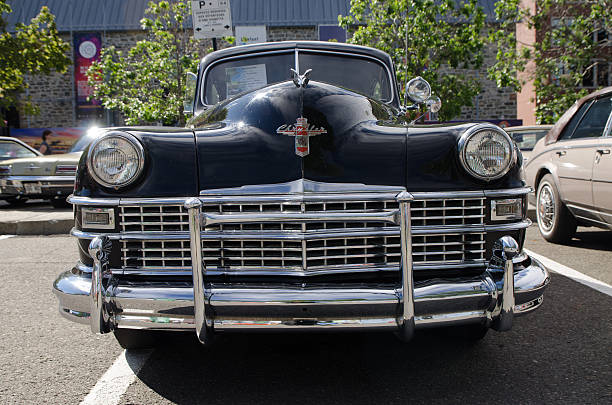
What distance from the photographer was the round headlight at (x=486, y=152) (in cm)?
253

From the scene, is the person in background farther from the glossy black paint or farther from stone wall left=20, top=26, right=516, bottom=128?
the glossy black paint

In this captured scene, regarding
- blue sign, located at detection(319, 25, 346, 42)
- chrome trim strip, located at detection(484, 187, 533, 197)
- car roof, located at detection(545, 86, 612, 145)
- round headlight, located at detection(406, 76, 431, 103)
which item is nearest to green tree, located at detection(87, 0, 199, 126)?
car roof, located at detection(545, 86, 612, 145)

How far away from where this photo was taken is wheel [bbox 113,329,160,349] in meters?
2.86

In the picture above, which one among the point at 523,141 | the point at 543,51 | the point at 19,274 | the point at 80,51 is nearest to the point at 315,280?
the point at 19,274

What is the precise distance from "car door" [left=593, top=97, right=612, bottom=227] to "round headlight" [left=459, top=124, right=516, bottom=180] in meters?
2.74

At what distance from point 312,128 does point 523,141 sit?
314 inches

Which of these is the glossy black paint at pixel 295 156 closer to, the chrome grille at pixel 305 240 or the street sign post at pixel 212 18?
the chrome grille at pixel 305 240

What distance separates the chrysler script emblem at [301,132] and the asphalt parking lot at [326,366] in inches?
40.7

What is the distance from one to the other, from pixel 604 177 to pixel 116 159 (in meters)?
4.09

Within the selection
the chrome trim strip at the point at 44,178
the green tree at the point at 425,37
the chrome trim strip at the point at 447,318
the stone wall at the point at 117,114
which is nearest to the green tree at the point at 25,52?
the chrome trim strip at the point at 44,178

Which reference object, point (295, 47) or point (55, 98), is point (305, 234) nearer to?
point (295, 47)

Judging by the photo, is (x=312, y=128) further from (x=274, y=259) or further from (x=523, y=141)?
(x=523, y=141)

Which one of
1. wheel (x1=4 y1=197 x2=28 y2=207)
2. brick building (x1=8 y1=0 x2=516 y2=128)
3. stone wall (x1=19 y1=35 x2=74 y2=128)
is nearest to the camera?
wheel (x1=4 y1=197 x2=28 y2=207)

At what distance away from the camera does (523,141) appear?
31.6 feet
